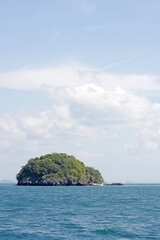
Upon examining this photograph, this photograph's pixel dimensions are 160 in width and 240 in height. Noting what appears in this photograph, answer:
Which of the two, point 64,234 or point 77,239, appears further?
point 64,234

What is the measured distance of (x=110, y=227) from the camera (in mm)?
45062

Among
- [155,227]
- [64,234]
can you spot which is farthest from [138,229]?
[64,234]

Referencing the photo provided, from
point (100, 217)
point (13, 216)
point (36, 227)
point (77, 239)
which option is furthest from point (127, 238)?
point (13, 216)

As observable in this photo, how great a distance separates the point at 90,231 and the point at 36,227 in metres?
7.74

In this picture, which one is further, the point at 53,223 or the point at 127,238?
the point at 53,223

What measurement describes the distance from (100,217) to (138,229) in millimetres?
12169

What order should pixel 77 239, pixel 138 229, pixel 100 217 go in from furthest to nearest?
pixel 100 217, pixel 138 229, pixel 77 239

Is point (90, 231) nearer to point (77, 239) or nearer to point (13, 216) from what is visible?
point (77, 239)

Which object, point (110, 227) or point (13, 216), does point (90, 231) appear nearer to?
point (110, 227)

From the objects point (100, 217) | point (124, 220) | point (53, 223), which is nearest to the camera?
point (53, 223)

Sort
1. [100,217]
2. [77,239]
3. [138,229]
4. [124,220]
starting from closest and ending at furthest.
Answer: [77,239]
[138,229]
[124,220]
[100,217]

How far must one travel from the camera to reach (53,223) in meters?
47.8

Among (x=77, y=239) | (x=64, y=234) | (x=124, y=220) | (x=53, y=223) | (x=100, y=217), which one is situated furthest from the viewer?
(x=100, y=217)

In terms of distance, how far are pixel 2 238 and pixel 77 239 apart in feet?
29.3
